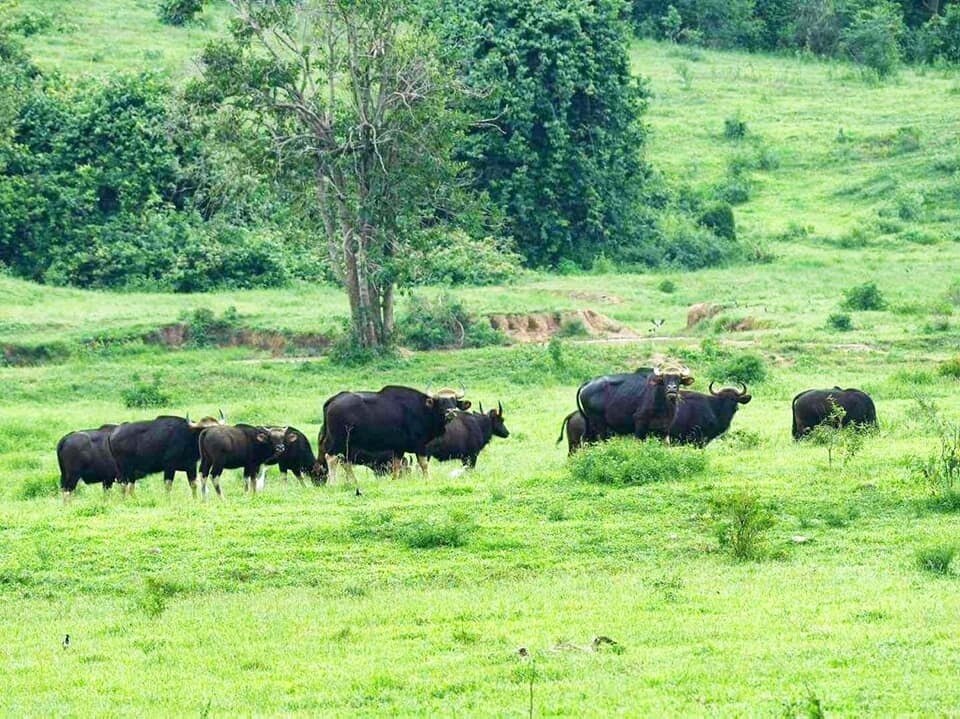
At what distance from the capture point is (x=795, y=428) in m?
20.3

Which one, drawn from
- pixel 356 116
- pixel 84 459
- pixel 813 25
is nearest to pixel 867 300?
pixel 356 116

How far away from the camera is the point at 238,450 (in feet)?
60.1

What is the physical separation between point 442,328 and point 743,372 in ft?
24.3

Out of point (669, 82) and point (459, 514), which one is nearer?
point (459, 514)

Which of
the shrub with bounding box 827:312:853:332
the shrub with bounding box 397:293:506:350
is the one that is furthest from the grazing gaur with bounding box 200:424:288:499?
the shrub with bounding box 827:312:853:332

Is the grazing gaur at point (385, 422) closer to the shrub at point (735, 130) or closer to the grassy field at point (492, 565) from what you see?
the grassy field at point (492, 565)

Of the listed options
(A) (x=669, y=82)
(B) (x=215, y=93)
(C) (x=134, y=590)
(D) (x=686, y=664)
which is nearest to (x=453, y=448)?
(C) (x=134, y=590)

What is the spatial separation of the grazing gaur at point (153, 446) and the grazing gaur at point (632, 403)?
4095mm

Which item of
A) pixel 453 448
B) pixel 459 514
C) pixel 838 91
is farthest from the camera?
pixel 838 91

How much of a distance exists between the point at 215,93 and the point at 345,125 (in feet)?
7.42

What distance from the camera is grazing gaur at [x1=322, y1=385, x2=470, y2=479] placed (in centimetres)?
1866

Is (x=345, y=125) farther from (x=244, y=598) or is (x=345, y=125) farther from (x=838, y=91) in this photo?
(x=838, y=91)

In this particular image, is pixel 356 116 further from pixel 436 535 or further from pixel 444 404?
pixel 436 535

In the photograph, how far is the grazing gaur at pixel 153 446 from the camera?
59.7 ft
